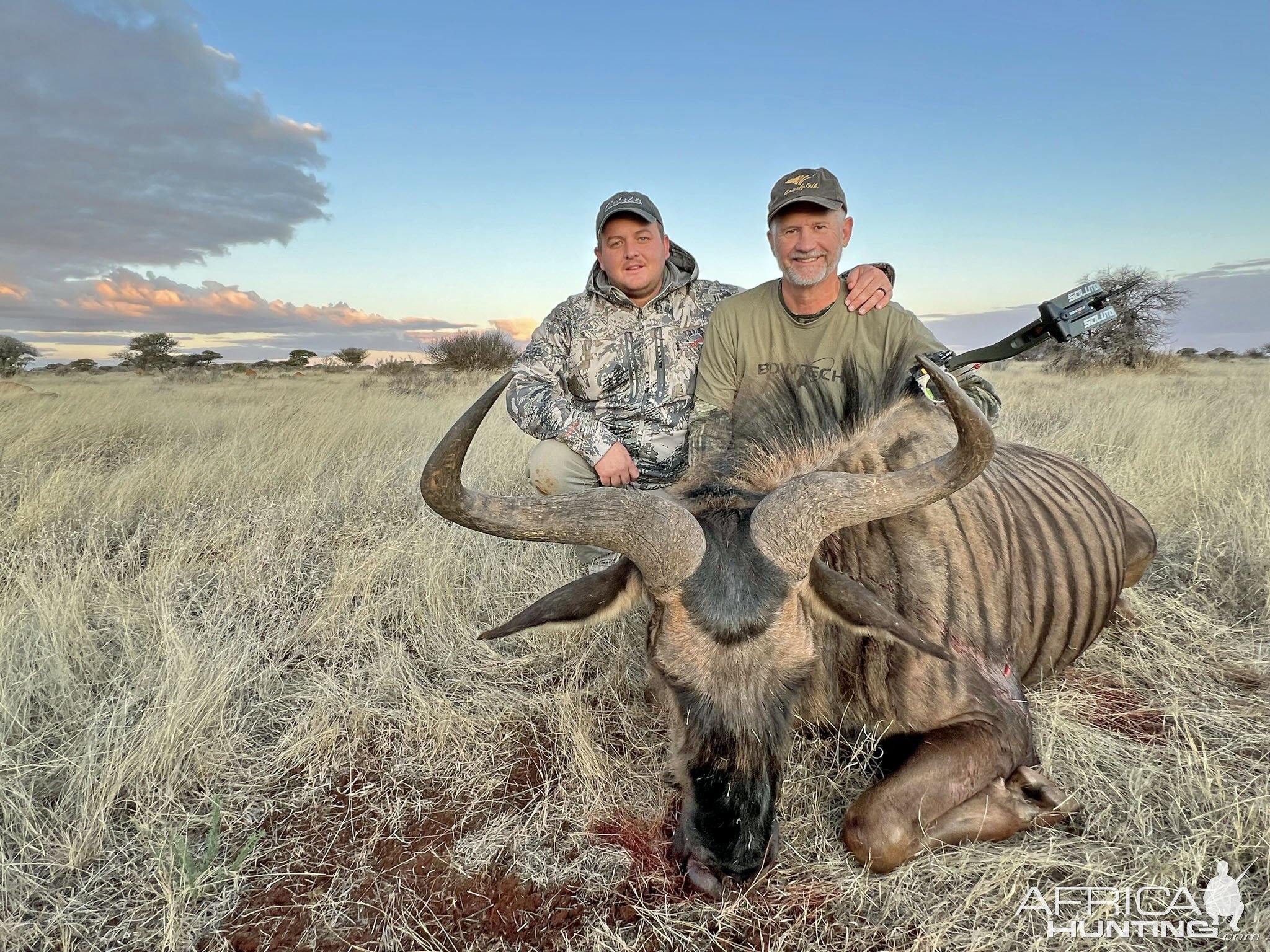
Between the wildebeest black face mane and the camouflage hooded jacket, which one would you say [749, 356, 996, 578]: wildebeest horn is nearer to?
the wildebeest black face mane

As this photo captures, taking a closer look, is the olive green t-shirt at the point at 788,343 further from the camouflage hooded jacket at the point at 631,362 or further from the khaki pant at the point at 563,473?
the khaki pant at the point at 563,473

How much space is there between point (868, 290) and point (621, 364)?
174 centimetres

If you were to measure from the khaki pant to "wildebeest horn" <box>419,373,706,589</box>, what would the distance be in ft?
8.74

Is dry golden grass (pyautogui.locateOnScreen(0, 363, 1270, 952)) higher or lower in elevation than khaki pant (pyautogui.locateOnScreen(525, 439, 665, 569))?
lower

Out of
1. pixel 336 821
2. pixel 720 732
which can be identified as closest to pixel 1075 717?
pixel 720 732

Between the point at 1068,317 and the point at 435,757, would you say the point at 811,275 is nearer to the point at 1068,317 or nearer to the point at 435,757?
the point at 1068,317

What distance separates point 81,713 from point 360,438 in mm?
7055

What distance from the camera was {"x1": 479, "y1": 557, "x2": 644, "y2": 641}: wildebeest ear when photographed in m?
2.76

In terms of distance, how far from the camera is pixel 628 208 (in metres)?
4.89

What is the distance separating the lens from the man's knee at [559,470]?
5.38 metres

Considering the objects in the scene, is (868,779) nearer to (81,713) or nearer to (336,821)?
(336,821)

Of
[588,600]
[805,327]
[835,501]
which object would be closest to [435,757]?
[588,600]

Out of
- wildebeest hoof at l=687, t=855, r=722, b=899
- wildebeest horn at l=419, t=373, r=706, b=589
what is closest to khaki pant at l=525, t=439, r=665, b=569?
wildebeest horn at l=419, t=373, r=706, b=589

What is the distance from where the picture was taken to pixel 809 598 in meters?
2.73
